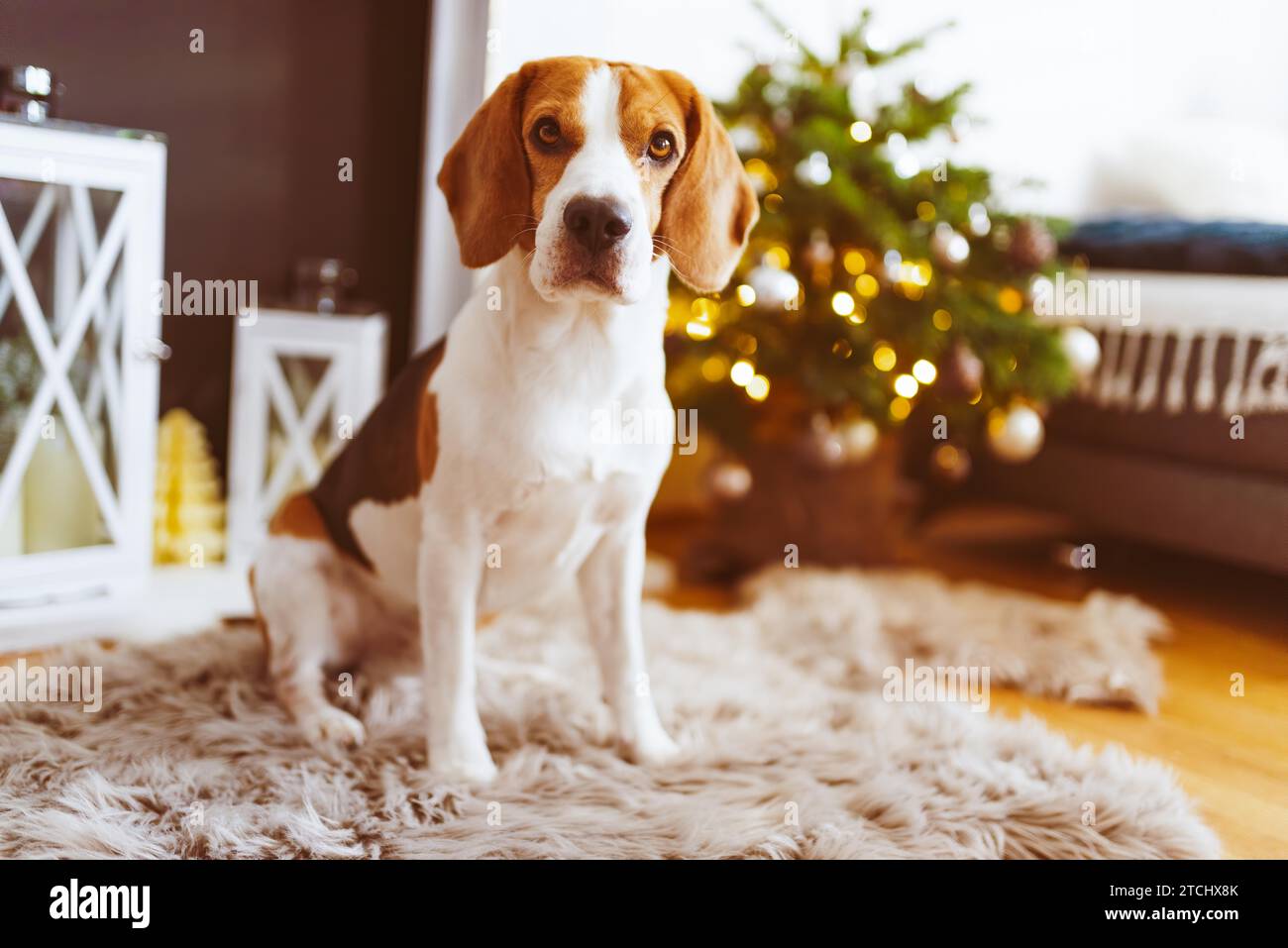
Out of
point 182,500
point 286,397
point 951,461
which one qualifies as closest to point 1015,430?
point 951,461

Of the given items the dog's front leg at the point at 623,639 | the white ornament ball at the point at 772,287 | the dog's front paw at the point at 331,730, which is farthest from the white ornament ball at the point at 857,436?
the dog's front paw at the point at 331,730

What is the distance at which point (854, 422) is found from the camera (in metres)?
2.85

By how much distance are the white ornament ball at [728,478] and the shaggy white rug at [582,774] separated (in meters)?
0.63

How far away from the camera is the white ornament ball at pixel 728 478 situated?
2869 mm

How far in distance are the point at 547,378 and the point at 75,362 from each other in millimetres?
1186

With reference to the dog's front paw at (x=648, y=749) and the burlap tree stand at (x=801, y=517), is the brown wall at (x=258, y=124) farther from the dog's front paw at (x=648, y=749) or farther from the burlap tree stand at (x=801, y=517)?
the dog's front paw at (x=648, y=749)

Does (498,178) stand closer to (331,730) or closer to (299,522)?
(299,522)

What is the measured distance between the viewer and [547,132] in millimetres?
1461

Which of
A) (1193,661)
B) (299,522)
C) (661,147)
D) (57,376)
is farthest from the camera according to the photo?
(1193,661)

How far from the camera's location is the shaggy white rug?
147 cm

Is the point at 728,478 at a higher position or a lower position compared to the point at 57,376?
lower

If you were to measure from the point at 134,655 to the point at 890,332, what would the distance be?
1.88m

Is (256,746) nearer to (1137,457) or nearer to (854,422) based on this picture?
(854,422)
